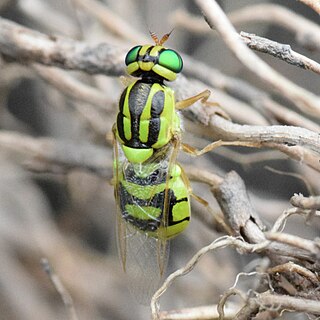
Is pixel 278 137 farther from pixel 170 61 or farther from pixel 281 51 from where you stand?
pixel 170 61

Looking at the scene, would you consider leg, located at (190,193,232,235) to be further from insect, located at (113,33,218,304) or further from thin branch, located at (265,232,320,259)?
thin branch, located at (265,232,320,259)

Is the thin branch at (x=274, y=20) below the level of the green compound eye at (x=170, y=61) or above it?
above

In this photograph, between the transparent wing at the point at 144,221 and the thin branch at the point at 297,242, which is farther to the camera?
the transparent wing at the point at 144,221

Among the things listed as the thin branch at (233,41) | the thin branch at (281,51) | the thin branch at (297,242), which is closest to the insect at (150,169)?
the thin branch at (233,41)

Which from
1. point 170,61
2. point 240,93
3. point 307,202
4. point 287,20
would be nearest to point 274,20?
point 287,20

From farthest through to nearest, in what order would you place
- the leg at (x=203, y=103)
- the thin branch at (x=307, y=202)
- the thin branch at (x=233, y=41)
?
the leg at (x=203, y=103)
the thin branch at (x=233, y=41)
the thin branch at (x=307, y=202)

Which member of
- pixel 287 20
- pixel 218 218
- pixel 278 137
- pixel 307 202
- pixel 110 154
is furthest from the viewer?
pixel 110 154

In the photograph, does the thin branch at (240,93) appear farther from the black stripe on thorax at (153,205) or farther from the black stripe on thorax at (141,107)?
the black stripe on thorax at (153,205)

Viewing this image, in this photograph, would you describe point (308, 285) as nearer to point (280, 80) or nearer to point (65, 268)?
point (280, 80)
